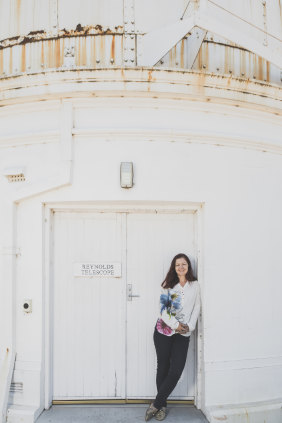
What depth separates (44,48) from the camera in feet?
18.5

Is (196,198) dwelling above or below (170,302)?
above

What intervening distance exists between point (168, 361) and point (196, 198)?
6.75 feet

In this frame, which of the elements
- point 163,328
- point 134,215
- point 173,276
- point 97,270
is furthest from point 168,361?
point 134,215

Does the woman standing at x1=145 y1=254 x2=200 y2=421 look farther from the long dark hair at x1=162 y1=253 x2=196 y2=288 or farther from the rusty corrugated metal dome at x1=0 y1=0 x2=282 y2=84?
the rusty corrugated metal dome at x1=0 y1=0 x2=282 y2=84

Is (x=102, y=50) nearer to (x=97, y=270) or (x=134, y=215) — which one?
(x=134, y=215)

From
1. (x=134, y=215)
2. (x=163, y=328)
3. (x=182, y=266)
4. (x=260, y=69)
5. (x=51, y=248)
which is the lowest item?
(x=163, y=328)

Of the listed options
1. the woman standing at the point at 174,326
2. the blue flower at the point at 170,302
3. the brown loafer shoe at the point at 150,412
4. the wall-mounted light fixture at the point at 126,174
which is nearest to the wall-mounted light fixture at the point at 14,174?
the wall-mounted light fixture at the point at 126,174

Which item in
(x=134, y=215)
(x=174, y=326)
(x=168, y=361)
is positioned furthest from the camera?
(x=134, y=215)

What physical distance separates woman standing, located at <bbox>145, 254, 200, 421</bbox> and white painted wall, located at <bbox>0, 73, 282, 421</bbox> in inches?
8.9

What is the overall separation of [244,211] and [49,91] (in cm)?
288

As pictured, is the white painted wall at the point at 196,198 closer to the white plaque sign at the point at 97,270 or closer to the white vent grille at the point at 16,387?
the white vent grille at the point at 16,387

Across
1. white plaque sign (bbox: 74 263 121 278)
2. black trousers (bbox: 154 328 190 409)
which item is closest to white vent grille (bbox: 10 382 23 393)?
white plaque sign (bbox: 74 263 121 278)

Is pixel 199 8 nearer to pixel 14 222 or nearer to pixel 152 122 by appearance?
pixel 152 122

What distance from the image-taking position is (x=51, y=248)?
5.31 meters
